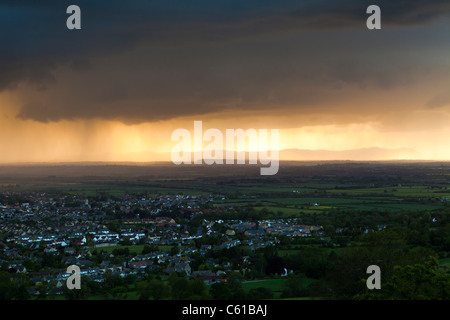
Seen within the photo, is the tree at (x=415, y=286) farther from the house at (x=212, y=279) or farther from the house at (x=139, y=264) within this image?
the house at (x=139, y=264)

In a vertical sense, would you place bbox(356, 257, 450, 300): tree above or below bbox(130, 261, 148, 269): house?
above

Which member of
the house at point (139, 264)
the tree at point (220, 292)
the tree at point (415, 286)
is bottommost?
the house at point (139, 264)

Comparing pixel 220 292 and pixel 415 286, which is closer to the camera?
pixel 415 286

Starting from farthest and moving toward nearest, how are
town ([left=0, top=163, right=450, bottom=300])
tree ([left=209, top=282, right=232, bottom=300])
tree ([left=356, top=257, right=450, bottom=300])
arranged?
tree ([left=209, top=282, right=232, bottom=300]), town ([left=0, top=163, right=450, bottom=300]), tree ([left=356, top=257, right=450, bottom=300])

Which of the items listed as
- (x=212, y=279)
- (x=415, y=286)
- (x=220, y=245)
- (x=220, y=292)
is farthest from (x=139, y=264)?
(x=415, y=286)

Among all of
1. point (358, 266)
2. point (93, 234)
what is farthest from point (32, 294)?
point (93, 234)

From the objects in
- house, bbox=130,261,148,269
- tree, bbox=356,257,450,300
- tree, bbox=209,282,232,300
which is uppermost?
tree, bbox=356,257,450,300

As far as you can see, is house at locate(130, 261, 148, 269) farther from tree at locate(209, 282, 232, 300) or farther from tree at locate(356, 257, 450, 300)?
tree at locate(356, 257, 450, 300)

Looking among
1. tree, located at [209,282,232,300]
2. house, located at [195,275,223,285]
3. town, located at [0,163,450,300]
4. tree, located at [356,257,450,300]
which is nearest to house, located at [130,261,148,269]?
town, located at [0,163,450,300]

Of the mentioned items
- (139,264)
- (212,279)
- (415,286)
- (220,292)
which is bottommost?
(139,264)

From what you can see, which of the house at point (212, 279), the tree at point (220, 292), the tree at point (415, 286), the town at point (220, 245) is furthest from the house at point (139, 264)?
the tree at point (415, 286)

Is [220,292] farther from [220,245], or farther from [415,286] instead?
[220,245]
